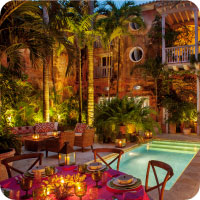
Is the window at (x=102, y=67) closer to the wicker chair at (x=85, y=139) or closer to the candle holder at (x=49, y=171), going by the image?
the wicker chair at (x=85, y=139)

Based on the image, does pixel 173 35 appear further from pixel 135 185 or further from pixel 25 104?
pixel 135 185

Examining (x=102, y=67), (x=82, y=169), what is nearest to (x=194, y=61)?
(x=102, y=67)

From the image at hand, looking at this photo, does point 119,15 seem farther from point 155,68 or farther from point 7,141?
point 7,141

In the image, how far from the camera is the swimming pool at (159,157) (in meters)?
5.30

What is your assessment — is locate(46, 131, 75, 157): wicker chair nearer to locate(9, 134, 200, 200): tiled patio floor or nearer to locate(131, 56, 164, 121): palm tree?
locate(9, 134, 200, 200): tiled patio floor

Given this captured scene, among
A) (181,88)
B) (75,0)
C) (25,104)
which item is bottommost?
(25,104)

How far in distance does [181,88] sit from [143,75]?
2.20 m

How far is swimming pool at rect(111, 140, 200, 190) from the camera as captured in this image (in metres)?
5.30

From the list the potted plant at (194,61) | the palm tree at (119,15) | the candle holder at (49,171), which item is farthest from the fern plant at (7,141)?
the potted plant at (194,61)

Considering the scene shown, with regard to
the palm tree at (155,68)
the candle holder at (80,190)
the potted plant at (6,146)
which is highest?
the palm tree at (155,68)

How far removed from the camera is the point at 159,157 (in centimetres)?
670

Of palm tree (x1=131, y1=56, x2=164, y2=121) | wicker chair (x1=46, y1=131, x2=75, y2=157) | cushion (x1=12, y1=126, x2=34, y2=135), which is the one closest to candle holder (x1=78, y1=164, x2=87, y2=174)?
wicker chair (x1=46, y1=131, x2=75, y2=157)

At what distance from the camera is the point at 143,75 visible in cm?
1200

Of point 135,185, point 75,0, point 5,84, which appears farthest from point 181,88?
point 135,185
